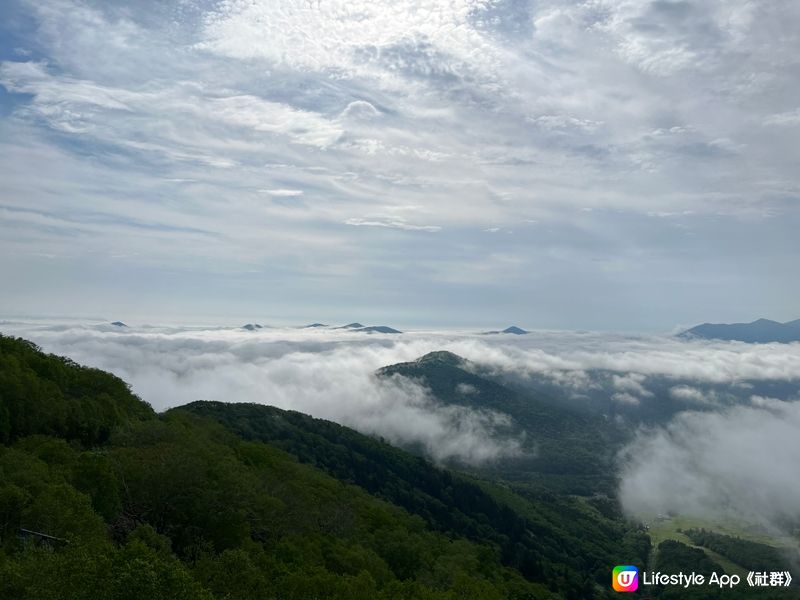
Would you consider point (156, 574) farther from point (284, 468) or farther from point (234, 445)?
point (234, 445)

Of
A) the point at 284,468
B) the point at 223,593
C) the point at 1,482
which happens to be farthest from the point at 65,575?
the point at 284,468

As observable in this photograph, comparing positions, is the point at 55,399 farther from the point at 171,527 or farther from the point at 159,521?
the point at 171,527

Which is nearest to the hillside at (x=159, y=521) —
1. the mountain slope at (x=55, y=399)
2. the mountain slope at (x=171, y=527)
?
the mountain slope at (x=171, y=527)

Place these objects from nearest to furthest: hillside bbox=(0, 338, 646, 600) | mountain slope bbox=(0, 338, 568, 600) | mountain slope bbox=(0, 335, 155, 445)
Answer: mountain slope bbox=(0, 338, 568, 600), hillside bbox=(0, 338, 646, 600), mountain slope bbox=(0, 335, 155, 445)

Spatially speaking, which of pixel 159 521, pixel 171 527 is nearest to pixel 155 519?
pixel 159 521

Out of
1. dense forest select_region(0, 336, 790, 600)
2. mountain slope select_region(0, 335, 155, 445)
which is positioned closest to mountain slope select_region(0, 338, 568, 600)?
dense forest select_region(0, 336, 790, 600)

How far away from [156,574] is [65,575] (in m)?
6.60

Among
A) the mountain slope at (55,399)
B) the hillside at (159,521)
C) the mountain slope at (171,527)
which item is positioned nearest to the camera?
the mountain slope at (171,527)

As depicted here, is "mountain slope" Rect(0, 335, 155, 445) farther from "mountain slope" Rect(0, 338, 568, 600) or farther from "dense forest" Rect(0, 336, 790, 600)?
"mountain slope" Rect(0, 338, 568, 600)

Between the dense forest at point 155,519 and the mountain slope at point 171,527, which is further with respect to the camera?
the dense forest at point 155,519

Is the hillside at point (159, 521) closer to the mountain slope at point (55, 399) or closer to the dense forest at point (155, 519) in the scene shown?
the dense forest at point (155, 519)

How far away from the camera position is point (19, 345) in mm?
145625

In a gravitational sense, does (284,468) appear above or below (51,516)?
below

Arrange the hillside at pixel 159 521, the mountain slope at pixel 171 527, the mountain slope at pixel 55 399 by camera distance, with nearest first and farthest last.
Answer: the mountain slope at pixel 171 527 → the hillside at pixel 159 521 → the mountain slope at pixel 55 399
